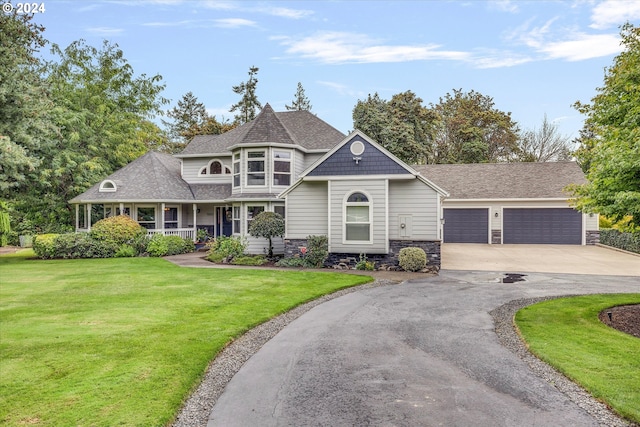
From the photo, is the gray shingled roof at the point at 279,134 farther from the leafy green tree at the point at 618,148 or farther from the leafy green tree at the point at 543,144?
the leafy green tree at the point at 543,144

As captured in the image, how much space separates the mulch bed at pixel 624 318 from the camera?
7.57 m

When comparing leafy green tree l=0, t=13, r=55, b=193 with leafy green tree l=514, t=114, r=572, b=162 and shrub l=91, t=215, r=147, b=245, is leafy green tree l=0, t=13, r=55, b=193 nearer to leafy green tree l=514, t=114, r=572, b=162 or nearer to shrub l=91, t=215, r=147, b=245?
shrub l=91, t=215, r=147, b=245

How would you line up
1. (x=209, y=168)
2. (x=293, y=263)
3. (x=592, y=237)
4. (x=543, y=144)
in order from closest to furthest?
(x=293, y=263)
(x=209, y=168)
(x=592, y=237)
(x=543, y=144)

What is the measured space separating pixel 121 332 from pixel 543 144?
1788 inches

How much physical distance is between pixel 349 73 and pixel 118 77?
16.9 m

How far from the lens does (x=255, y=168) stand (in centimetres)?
1936

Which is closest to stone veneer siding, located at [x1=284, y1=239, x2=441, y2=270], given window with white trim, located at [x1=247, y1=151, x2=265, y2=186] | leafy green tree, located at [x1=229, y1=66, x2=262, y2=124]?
window with white trim, located at [x1=247, y1=151, x2=265, y2=186]

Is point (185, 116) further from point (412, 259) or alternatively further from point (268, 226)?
point (412, 259)

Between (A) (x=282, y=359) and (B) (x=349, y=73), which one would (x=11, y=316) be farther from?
(B) (x=349, y=73)

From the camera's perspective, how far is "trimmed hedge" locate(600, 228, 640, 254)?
63.6 feet

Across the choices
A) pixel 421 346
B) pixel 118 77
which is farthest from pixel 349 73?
pixel 421 346

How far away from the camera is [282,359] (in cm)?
609

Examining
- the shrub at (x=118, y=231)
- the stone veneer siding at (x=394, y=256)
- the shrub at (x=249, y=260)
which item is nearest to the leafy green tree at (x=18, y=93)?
the shrub at (x=118, y=231)

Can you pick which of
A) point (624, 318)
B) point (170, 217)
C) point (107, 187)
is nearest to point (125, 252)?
point (170, 217)
